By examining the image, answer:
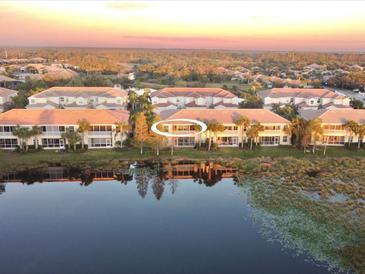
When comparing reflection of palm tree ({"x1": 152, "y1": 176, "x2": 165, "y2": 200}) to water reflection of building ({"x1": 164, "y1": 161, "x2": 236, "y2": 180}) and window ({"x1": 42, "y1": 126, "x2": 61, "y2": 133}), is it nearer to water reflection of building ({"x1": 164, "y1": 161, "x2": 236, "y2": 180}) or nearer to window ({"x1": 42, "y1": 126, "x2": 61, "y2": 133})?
water reflection of building ({"x1": 164, "y1": 161, "x2": 236, "y2": 180})

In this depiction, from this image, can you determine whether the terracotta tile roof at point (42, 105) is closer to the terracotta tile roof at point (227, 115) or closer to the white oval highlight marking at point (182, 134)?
the terracotta tile roof at point (227, 115)

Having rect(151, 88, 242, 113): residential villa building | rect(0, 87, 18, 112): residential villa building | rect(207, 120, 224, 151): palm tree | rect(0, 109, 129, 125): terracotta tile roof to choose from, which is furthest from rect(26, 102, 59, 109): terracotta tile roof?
rect(207, 120, 224, 151): palm tree

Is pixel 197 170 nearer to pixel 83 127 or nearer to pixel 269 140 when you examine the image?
pixel 269 140

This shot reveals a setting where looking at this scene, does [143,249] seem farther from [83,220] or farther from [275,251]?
[275,251]

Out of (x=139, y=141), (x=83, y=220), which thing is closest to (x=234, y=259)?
(x=83, y=220)

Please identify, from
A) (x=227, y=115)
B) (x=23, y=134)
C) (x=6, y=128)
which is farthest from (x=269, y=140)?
(x=6, y=128)
